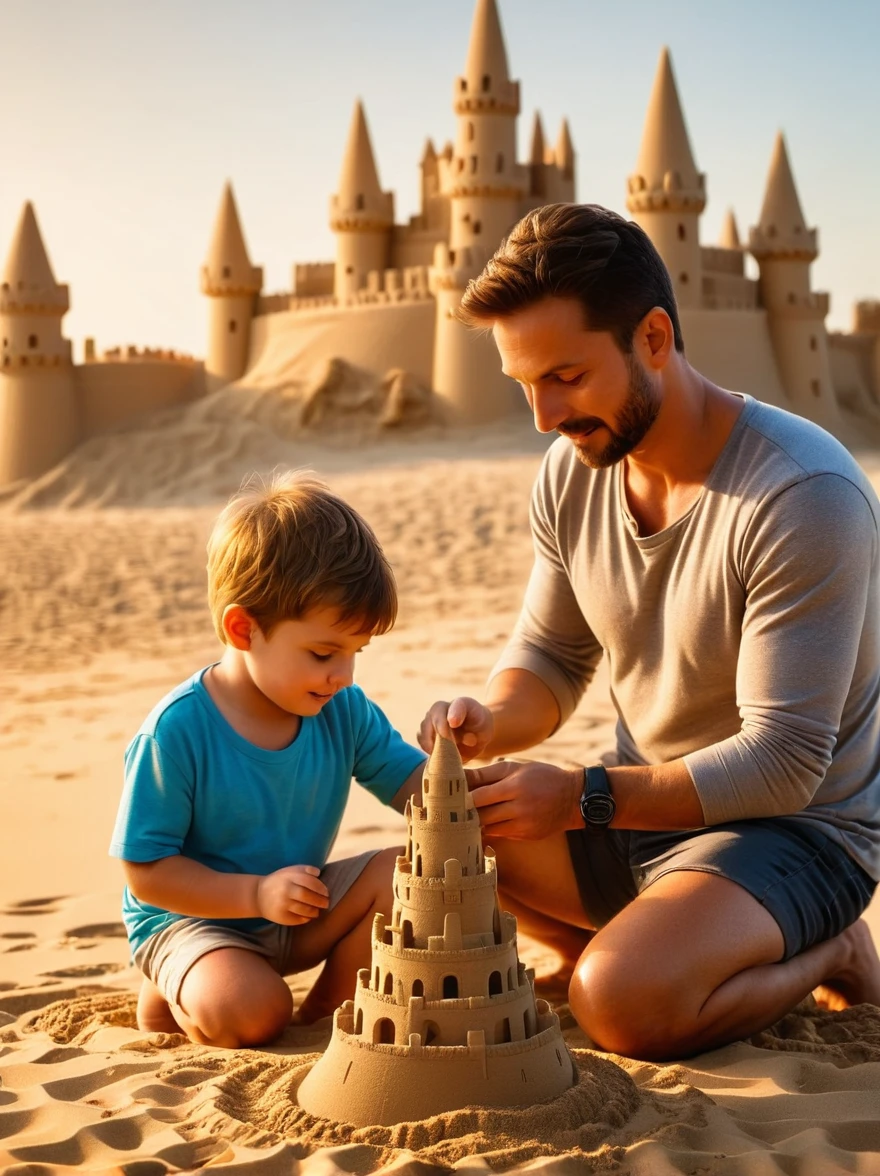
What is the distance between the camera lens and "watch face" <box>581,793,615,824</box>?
3650 mm

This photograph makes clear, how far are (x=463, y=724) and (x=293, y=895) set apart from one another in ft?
2.22

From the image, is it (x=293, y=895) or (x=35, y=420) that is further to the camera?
(x=35, y=420)

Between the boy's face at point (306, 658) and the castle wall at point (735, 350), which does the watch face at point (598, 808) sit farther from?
the castle wall at point (735, 350)

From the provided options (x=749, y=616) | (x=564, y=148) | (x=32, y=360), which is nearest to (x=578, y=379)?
(x=749, y=616)

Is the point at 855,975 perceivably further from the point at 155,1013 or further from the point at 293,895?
the point at 155,1013

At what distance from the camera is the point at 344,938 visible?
158 inches

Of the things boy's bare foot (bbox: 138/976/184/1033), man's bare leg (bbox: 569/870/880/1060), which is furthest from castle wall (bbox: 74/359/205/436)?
man's bare leg (bbox: 569/870/880/1060)

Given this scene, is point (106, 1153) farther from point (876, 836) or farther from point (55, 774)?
point (55, 774)

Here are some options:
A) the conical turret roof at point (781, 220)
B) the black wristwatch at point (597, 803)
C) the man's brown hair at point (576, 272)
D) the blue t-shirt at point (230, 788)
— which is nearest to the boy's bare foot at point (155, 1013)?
the blue t-shirt at point (230, 788)

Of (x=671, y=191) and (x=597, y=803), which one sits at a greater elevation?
(x=671, y=191)

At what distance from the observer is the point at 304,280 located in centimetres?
3078

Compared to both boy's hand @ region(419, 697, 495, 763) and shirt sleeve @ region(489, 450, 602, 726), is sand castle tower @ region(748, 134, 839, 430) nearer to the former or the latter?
shirt sleeve @ region(489, 450, 602, 726)

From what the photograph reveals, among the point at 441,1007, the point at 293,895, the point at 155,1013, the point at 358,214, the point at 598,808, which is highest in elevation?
the point at 358,214

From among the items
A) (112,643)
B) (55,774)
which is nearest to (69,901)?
(55,774)
